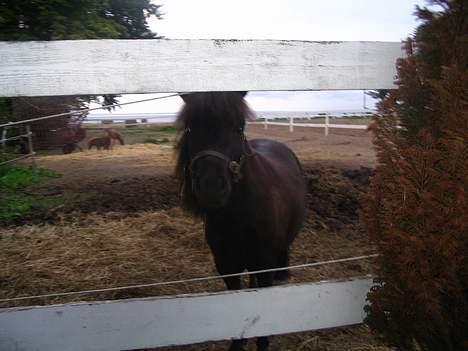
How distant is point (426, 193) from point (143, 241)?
3938 mm

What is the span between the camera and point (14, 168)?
883cm

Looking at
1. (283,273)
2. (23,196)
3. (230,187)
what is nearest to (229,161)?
(230,187)

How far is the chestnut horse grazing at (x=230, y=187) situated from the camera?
8.38ft

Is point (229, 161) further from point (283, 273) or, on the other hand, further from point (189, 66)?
point (283, 273)

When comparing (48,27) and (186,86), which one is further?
(48,27)

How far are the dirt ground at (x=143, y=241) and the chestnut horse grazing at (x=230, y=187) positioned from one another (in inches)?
24.1

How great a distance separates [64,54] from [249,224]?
1.54 metres

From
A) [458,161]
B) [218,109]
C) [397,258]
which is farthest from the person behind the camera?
[218,109]

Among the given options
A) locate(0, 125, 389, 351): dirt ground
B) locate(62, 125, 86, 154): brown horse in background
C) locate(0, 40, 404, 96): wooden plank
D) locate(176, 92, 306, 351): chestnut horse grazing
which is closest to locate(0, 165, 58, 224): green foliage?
locate(0, 125, 389, 351): dirt ground

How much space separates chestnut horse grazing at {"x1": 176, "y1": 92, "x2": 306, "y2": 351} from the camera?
2553 mm

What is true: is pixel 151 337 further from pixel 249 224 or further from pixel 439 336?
pixel 439 336

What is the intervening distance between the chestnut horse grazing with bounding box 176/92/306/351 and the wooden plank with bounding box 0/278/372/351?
61cm

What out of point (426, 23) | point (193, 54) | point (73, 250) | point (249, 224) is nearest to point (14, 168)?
point (73, 250)

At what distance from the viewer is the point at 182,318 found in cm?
214
